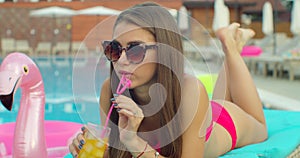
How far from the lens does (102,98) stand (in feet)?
5.50

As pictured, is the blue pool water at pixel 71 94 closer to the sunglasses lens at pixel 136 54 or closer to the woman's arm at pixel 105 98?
the woman's arm at pixel 105 98

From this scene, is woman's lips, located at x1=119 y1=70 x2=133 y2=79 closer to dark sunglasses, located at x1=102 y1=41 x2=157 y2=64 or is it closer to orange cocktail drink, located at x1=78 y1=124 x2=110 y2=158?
dark sunglasses, located at x1=102 y1=41 x2=157 y2=64

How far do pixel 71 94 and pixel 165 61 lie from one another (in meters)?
6.21

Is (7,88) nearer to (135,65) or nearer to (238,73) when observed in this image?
(135,65)

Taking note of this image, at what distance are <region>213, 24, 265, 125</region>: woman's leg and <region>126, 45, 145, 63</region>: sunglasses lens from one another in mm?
968

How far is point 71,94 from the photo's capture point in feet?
24.8

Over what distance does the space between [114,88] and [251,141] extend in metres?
1.04

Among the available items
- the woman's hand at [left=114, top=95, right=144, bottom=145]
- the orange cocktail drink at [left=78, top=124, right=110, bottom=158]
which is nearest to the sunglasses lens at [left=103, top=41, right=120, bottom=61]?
the woman's hand at [left=114, top=95, right=144, bottom=145]

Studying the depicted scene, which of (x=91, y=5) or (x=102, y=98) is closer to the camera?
(x=102, y=98)

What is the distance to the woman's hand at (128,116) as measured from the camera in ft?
4.54

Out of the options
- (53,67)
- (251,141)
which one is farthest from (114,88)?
(53,67)

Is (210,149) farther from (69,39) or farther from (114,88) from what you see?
(69,39)

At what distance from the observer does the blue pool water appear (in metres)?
1.57

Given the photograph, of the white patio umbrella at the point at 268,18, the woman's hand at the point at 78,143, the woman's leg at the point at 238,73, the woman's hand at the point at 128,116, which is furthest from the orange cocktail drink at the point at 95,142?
the white patio umbrella at the point at 268,18
